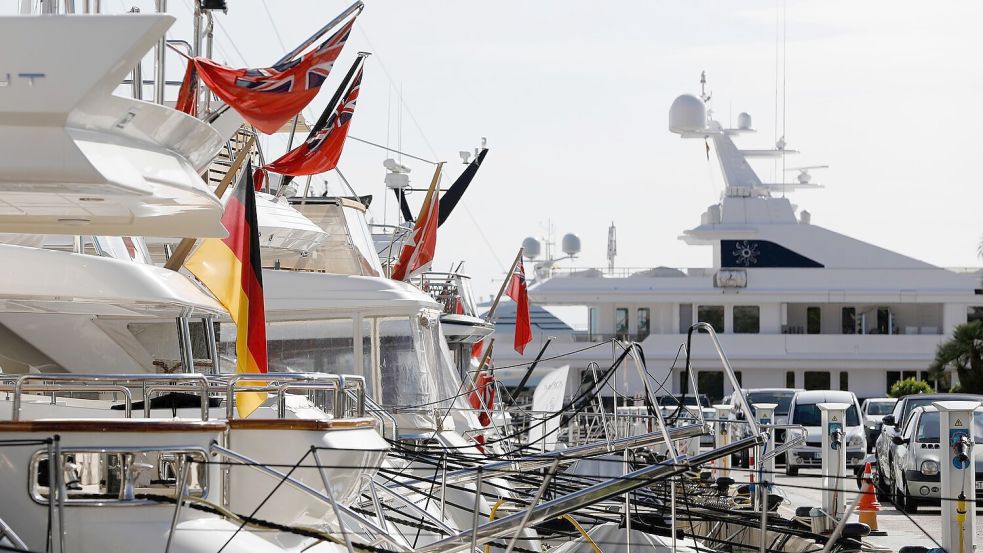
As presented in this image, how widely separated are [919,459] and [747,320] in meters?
37.2

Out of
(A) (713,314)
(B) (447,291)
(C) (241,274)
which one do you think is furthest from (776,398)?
(C) (241,274)

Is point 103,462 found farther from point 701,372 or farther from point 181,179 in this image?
point 701,372

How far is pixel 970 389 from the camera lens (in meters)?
42.8

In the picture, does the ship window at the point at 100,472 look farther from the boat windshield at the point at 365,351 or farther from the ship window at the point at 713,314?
the ship window at the point at 713,314

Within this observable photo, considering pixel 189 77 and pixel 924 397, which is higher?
pixel 189 77

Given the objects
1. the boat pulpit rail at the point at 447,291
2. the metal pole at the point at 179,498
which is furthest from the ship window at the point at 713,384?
the metal pole at the point at 179,498

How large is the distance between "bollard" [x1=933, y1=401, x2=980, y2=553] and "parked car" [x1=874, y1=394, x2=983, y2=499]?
19.7ft

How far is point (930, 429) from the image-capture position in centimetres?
1959

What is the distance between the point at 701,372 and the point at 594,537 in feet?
148

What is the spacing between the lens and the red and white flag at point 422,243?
21.7 metres

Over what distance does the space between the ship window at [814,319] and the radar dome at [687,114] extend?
369 inches

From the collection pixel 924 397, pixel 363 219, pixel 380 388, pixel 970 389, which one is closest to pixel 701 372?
pixel 970 389

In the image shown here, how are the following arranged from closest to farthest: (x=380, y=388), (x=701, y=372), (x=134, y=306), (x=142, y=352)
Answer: (x=134, y=306), (x=142, y=352), (x=380, y=388), (x=701, y=372)

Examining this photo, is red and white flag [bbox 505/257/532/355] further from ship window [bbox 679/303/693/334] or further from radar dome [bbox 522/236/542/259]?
radar dome [bbox 522/236/542/259]
